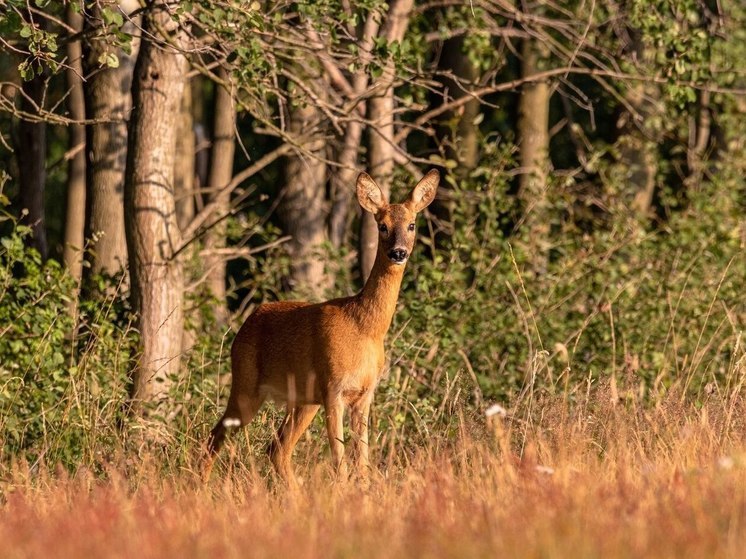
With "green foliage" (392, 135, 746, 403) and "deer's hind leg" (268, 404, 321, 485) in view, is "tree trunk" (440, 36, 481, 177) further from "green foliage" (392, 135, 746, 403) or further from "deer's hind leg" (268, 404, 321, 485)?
"deer's hind leg" (268, 404, 321, 485)

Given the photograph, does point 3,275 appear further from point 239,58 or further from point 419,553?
point 419,553

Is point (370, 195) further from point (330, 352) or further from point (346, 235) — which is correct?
point (346, 235)

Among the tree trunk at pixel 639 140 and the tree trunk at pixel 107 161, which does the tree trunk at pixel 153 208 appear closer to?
the tree trunk at pixel 107 161

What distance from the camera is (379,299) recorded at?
7.92m

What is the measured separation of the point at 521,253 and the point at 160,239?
308cm

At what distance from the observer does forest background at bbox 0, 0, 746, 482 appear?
8641 millimetres

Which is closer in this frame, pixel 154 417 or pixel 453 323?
pixel 154 417

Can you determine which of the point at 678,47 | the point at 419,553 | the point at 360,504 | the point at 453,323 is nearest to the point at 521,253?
the point at 453,323

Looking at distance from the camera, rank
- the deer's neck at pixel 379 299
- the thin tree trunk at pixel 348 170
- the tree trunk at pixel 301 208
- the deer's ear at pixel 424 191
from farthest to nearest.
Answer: the tree trunk at pixel 301 208, the thin tree trunk at pixel 348 170, the deer's ear at pixel 424 191, the deer's neck at pixel 379 299

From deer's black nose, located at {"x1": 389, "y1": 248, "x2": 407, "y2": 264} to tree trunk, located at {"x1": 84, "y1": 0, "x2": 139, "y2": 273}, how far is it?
138 inches

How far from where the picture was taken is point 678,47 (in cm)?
1024

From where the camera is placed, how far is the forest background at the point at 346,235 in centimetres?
864

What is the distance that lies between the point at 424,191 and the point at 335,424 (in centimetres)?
154

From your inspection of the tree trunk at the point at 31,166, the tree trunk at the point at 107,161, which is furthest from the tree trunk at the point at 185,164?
the tree trunk at the point at 107,161
